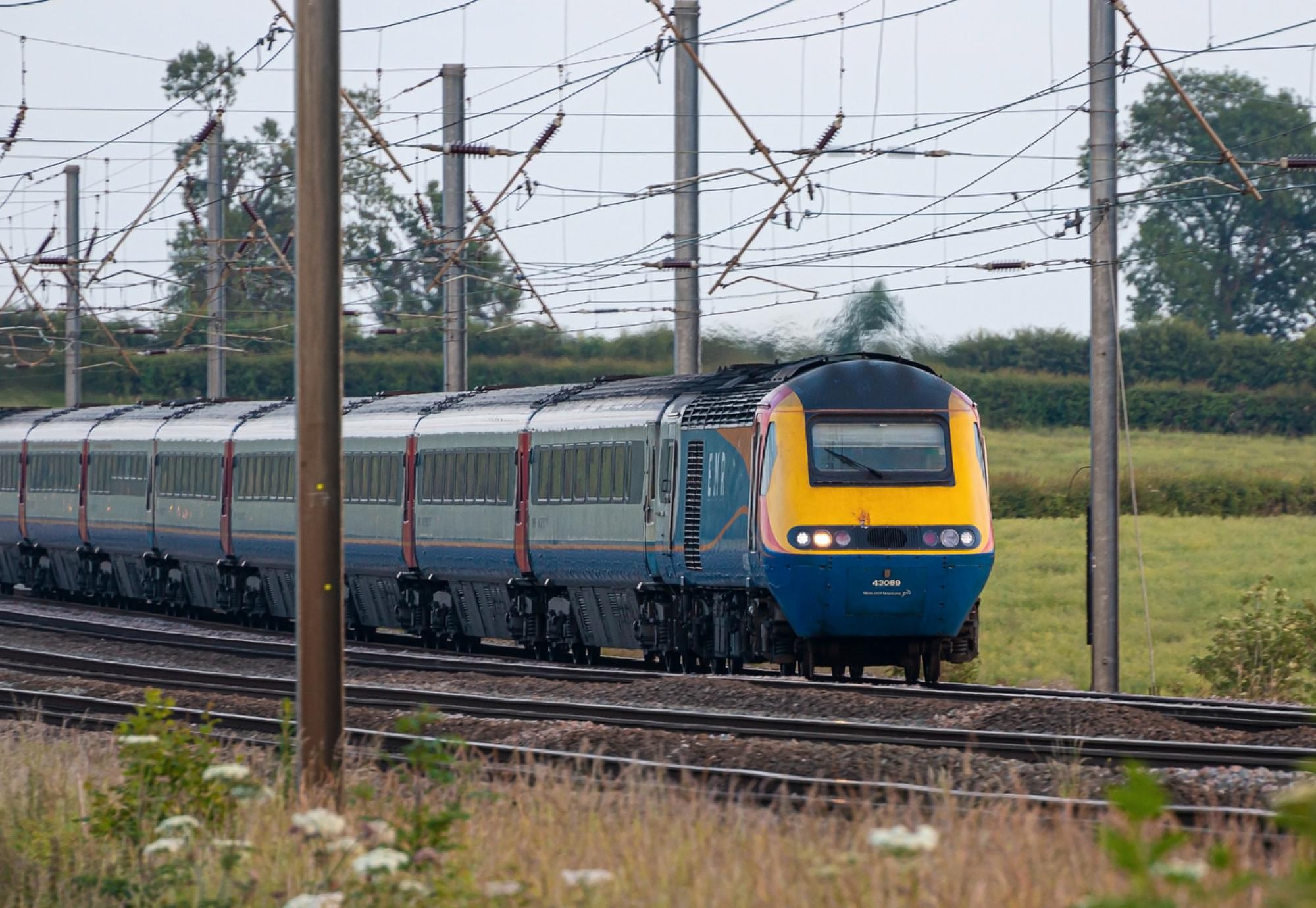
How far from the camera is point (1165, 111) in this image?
3408 inches

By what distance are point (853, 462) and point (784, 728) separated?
15.9ft

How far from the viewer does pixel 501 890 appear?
21.9ft

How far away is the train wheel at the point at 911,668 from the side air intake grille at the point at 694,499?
2398 mm

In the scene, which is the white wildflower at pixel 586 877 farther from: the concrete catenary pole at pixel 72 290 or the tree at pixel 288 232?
the tree at pixel 288 232

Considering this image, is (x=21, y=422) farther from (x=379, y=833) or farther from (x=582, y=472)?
(x=379, y=833)

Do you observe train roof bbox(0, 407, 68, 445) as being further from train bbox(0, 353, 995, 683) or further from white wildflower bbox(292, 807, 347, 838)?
white wildflower bbox(292, 807, 347, 838)

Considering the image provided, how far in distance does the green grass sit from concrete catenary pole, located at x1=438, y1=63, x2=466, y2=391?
387 inches

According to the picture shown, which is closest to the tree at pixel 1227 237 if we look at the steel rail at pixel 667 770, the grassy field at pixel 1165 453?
the grassy field at pixel 1165 453

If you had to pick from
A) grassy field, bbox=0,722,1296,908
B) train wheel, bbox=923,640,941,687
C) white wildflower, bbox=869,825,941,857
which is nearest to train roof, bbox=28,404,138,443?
train wheel, bbox=923,640,941,687

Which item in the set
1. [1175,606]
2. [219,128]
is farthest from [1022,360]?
[219,128]

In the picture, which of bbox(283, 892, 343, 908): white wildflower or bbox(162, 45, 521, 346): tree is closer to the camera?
bbox(283, 892, 343, 908): white wildflower

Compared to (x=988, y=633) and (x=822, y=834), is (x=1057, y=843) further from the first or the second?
(x=988, y=633)

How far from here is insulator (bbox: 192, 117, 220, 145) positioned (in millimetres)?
31297

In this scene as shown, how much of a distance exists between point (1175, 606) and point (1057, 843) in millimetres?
32105
